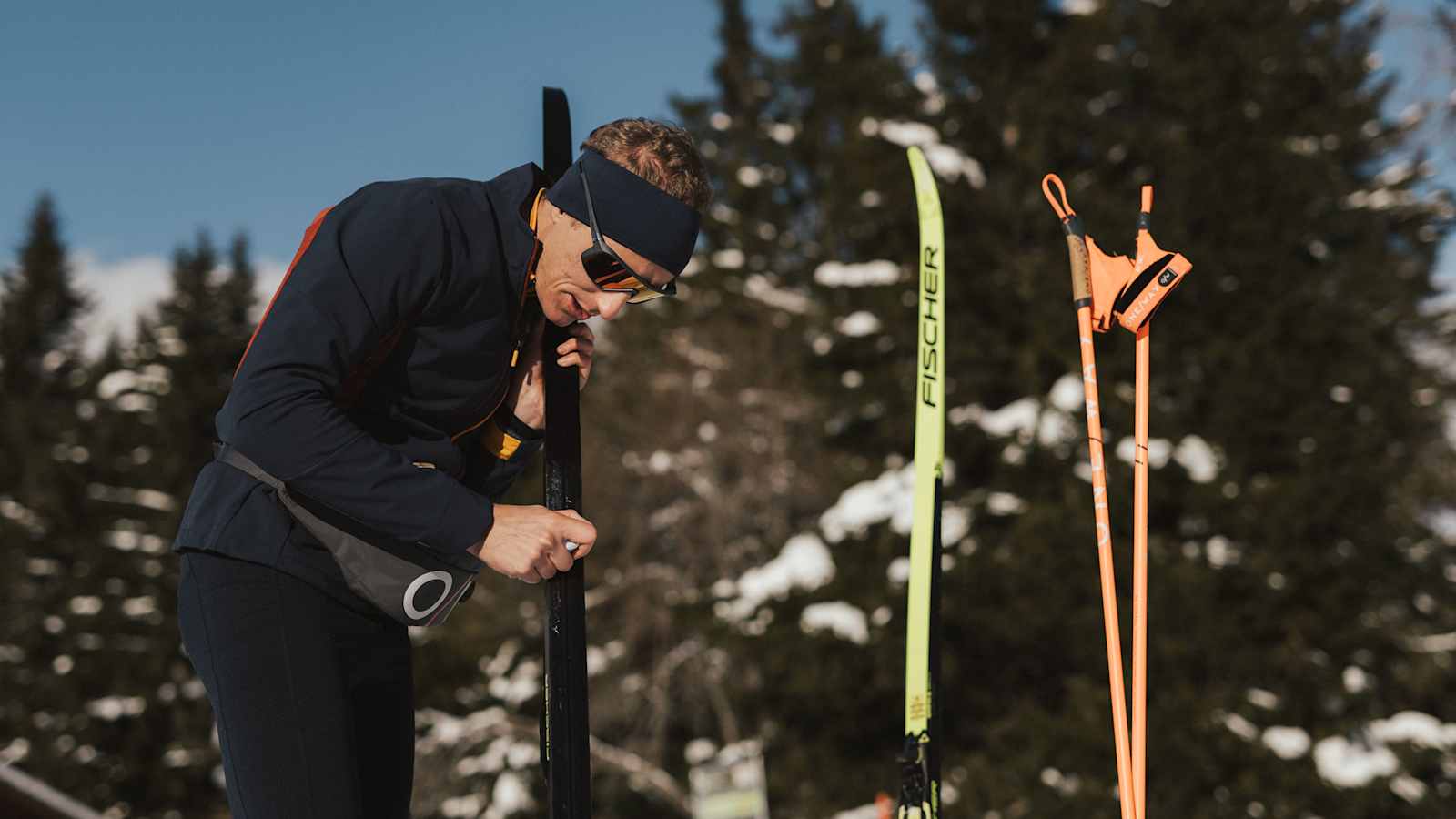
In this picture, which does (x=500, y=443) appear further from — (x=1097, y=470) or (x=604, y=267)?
(x=1097, y=470)

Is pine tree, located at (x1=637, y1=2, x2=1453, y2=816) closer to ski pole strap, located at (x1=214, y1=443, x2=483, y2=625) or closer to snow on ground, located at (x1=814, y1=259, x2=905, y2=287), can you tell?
snow on ground, located at (x1=814, y1=259, x2=905, y2=287)

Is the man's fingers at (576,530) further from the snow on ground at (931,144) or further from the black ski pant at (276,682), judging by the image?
the snow on ground at (931,144)

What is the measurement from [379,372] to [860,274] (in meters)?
11.7

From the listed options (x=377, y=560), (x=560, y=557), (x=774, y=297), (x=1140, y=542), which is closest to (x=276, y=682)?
(x=377, y=560)

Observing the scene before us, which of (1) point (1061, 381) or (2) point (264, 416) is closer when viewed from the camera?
(2) point (264, 416)

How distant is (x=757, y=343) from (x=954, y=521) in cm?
776

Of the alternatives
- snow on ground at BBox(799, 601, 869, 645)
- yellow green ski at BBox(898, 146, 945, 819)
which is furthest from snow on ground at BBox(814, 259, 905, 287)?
yellow green ski at BBox(898, 146, 945, 819)

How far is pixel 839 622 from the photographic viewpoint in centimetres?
1258

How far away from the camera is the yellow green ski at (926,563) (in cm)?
275

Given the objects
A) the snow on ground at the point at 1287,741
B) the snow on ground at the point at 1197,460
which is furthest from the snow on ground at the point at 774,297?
the snow on ground at the point at 1287,741

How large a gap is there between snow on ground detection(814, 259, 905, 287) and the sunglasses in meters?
11.3

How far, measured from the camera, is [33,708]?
24.9 m

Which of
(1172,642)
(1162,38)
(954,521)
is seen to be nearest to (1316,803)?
(1172,642)

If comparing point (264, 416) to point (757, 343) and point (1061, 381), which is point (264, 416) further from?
point (757, 343)
